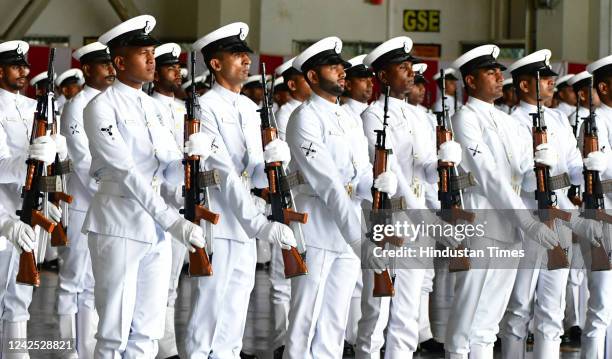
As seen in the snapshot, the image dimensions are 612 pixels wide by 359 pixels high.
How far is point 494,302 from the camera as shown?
6652 millimetres

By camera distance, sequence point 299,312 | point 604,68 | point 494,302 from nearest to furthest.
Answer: point 299,312
point 494,302
point 604,68

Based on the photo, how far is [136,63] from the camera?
586 cm

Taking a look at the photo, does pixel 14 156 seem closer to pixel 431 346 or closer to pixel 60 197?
pixel 60 197

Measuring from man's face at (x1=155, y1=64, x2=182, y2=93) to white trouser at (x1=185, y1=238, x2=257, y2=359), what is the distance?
2105 millimetres

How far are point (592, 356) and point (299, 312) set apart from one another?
6.91 ft

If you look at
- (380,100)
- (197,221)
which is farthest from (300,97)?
(197,221)

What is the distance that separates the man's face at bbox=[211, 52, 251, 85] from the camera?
245 inches

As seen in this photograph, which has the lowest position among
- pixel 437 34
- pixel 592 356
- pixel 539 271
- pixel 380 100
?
pixel 592 356

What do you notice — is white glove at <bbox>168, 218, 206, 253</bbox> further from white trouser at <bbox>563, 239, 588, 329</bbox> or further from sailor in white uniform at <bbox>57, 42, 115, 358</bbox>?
white trouser at <bbox>563, 239, 588, 329</bbox>

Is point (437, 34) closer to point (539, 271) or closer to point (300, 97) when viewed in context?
point (300, 97)

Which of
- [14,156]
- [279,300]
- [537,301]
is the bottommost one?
[279,300]

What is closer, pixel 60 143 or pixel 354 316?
pixel 60 143

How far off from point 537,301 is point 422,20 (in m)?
11.9

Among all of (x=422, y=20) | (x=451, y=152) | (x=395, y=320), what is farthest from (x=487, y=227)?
(x=422, y=20)
